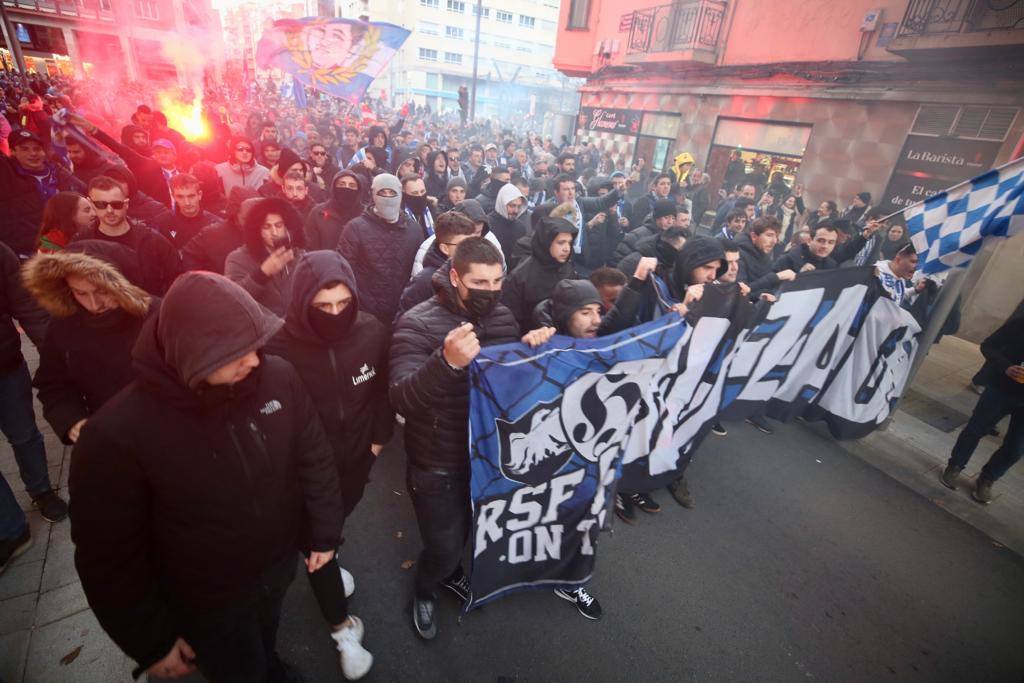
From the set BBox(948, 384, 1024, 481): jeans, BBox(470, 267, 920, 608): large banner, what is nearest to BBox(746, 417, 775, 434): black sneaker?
BBox(470, 267, 920, 608): large banner

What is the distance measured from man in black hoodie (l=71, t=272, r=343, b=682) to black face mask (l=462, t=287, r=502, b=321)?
951 mm

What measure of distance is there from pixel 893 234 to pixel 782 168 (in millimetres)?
5968

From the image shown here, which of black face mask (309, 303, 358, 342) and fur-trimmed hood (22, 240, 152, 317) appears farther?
black face mask (309, 303, 358, 342)

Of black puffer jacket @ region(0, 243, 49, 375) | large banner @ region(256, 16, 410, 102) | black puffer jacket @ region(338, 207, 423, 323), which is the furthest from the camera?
large banner @ region(256, 16, 410, 102)

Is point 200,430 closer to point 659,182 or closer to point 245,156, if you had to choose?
point 245,156

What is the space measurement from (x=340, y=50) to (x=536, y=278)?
9.54 m

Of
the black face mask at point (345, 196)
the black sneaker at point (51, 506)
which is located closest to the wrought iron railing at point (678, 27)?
the black face mask at point (345, 196)

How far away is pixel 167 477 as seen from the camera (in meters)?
1.58

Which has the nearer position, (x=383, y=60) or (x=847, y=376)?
(x=847, y=376)

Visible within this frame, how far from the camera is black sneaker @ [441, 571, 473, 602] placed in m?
3.02

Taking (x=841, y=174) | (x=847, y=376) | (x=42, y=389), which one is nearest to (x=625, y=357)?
(x=42, y=389)

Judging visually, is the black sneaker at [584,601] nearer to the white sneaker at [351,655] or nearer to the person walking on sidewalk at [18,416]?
the white sneaker at [351,655]

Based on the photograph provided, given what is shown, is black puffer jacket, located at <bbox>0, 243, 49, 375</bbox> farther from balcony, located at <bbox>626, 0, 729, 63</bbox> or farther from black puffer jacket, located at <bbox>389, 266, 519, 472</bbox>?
balcony, located at <bbox>626, 0, 729, 63</bbox>

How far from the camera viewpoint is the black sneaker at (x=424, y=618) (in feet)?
9.16
